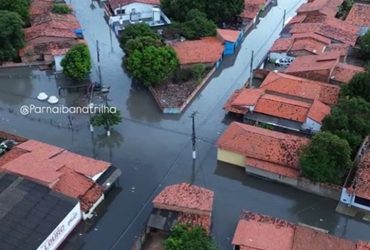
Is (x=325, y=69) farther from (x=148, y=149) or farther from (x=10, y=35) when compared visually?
(x=10, y=35)

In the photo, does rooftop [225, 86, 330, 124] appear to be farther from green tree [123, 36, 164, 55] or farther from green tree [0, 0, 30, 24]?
green tree [0, 0, 30, 24]

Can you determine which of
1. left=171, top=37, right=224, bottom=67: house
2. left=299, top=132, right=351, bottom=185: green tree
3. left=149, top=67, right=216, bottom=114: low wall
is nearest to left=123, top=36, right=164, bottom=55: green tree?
left=171, top=37, right=224, bottom=67: house

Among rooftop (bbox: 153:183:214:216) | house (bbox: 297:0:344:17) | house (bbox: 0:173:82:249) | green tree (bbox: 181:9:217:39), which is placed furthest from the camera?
house (bbox: 297:0:344:17)

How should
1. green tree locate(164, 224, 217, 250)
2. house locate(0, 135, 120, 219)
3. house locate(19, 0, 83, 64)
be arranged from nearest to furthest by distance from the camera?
green tree locate(164, 224, 217, 250)
house locate(0, 135, 120, 219)
house locate(19, 0, 83, 64)

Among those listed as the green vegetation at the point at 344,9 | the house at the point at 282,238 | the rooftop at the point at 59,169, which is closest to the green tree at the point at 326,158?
the house at the point at 282,238

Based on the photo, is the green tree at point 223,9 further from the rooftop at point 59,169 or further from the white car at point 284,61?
the rooftop at point 59,169

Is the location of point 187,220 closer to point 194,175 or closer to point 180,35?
point 194,175

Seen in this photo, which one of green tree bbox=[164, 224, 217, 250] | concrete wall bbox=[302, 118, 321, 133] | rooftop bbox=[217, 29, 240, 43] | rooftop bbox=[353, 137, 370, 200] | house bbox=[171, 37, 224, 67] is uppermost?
rooftop bbox=[217, 29, 240, 43]
